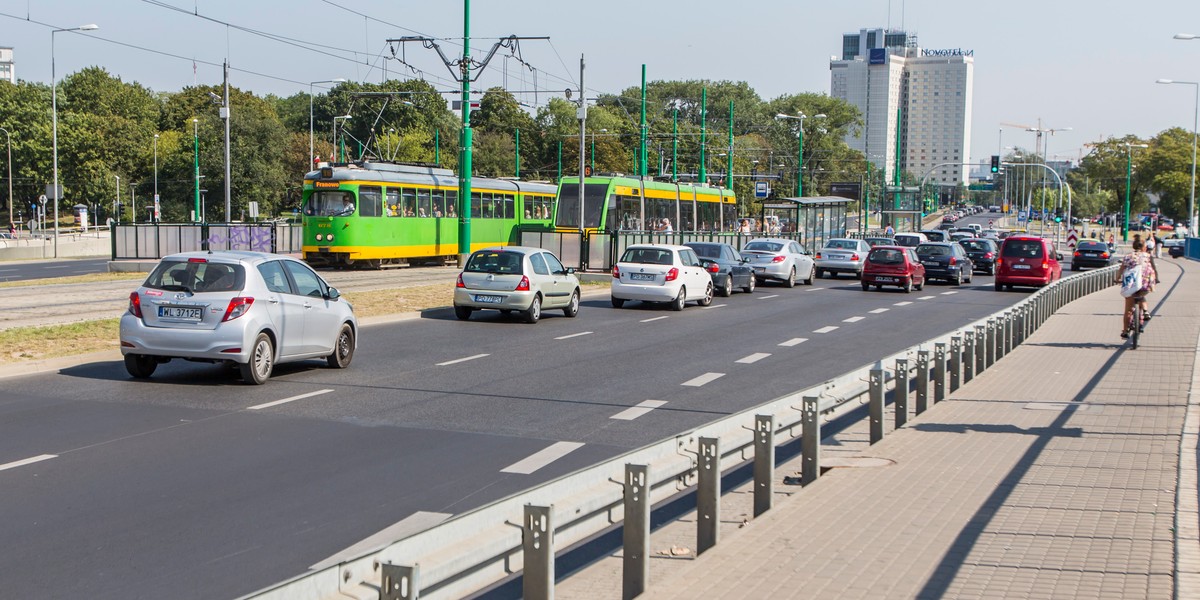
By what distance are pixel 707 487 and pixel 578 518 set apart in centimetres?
158

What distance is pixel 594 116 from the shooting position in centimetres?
11300

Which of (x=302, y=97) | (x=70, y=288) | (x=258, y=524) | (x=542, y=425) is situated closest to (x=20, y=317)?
(x=70, y=288)

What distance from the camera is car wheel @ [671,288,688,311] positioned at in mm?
28484

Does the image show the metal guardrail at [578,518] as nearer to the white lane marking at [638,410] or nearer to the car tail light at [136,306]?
the white lane marking at [638,410]

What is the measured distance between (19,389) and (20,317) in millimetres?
8880

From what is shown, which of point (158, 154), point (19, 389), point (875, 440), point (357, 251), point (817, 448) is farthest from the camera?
point (158, 154)

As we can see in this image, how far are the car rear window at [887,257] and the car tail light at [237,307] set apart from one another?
2643 cm

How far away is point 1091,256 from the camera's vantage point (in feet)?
191

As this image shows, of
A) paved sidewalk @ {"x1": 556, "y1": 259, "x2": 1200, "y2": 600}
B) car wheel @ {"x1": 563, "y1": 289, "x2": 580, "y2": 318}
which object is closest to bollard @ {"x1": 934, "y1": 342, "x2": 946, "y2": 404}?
paved sidewalk @ {"x1": 556, "y1": 259, "x2": 1200, "y2": 600}

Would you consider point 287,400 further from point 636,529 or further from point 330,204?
point 330,204

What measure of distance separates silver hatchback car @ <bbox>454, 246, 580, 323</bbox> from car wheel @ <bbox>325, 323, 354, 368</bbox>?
23.8 feet

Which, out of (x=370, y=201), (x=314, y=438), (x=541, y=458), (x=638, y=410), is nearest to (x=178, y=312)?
(x=314, y=438)

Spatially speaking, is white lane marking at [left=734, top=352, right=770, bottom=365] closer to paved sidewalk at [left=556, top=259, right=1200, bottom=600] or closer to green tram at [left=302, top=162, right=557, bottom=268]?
paved sidewalk at [left=556, top=259, right=1200, bottom=600]

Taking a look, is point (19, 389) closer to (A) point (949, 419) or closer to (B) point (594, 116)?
(A) point (949, 419)
